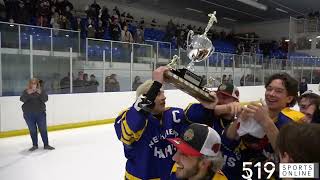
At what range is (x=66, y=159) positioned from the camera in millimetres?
4789

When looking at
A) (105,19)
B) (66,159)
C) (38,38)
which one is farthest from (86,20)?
(66,159)

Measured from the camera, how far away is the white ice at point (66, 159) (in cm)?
411

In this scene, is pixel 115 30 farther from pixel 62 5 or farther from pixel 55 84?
pixel 55 84

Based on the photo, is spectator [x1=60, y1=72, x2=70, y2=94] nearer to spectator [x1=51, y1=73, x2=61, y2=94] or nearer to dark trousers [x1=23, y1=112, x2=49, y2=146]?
spectator [x1=51, y1=73, x2=61, y2=94]

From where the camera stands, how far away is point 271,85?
1799mm

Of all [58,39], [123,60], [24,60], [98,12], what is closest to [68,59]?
[58,39]

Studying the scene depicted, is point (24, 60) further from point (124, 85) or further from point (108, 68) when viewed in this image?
point (124, 85)

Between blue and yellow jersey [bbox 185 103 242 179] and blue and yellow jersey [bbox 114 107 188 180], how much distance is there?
0.31 ft

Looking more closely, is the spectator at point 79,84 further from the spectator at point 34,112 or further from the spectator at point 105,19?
the spectator at point 105,19

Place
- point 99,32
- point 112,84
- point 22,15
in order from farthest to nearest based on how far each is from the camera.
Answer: point 99,32 → point 22,15 → point 112,84

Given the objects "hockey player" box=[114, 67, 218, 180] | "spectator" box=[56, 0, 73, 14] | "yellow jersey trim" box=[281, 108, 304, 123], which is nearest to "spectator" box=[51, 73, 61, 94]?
"spectator" box=[56, 0, 73, 14]

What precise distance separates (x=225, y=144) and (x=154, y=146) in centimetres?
41

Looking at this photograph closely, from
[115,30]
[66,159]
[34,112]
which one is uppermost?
[115,30]

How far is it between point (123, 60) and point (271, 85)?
6819mm
